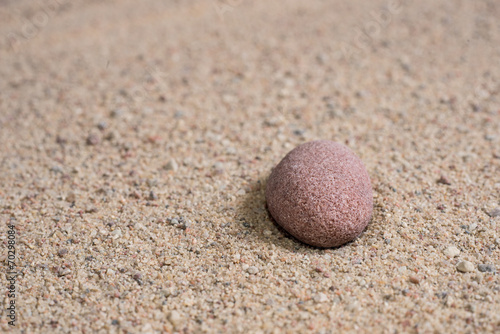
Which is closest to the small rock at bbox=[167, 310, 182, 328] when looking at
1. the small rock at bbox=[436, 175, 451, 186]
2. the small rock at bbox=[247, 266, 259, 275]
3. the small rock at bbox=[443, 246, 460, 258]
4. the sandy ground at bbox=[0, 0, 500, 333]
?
the sandy ground at bbox=[0, 0, 500, 333]

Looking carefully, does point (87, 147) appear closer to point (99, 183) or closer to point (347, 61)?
point (99, 183)

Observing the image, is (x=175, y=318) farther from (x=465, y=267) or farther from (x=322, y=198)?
(x=465, y=267)

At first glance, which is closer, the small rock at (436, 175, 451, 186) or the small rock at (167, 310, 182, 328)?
the small rock at (167, 310, 182, 328)

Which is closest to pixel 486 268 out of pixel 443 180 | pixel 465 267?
pixel 465 267

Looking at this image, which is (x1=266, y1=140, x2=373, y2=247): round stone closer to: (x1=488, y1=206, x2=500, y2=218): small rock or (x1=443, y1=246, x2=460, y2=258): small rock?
(x1=443, y1=246, x2=460, y2=258): small rock

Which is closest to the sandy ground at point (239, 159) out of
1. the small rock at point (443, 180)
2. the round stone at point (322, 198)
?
the small rock at point (443, 180)

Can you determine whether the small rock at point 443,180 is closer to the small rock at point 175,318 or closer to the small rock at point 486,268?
the small rock at point 486,268
